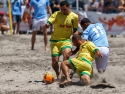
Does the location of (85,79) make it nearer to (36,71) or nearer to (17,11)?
(36,71)

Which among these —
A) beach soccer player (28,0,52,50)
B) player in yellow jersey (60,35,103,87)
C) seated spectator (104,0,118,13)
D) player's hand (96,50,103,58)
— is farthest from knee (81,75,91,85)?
seated spectator (104,0,118,13)

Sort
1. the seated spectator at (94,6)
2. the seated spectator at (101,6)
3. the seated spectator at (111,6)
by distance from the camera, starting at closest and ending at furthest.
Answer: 1. the seated spectator at (111,6)
2. the seated spectator at (101,6)
3. the seated spectator at (94,6)

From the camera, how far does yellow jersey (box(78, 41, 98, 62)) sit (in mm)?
9508

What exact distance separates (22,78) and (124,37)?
429 inches

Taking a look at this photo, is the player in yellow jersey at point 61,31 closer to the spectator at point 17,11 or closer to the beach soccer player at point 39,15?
the beach soccer player at point 39,15

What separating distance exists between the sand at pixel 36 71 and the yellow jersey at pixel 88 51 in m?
0.54

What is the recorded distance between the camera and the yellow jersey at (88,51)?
9.51 meters

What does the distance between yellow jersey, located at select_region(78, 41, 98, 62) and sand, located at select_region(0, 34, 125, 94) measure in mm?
536

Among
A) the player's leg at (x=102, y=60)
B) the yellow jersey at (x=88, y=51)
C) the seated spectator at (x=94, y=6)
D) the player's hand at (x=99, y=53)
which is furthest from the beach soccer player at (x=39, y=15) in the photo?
the seated spectator at (x=94, y=6)

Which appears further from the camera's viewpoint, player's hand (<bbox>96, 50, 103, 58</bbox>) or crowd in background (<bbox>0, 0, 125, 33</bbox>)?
crowd in background (<bbox>0, 0, 125, 33</bbox>)

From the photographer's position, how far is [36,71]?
38.7 feet

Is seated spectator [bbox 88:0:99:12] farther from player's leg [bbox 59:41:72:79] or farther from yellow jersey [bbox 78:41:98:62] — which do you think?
yellow jersey [bbox 78:41:98:62]

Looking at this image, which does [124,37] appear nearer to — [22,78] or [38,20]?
[38,20]

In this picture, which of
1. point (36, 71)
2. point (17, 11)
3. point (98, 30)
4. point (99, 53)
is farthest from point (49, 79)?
point (17, 11)
